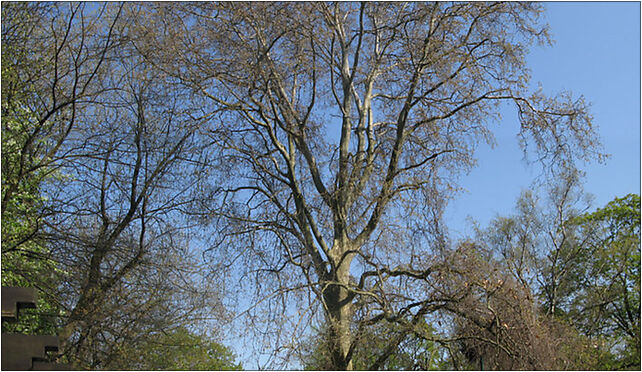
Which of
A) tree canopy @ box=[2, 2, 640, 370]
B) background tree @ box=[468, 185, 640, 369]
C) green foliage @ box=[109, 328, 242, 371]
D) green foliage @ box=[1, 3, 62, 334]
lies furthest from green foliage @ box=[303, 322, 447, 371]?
background tree @ box=[468, 185, 640, 369]

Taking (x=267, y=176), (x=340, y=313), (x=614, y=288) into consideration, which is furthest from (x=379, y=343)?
(x=614, y=288)

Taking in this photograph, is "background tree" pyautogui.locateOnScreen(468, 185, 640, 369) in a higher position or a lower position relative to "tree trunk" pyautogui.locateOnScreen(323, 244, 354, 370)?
higher

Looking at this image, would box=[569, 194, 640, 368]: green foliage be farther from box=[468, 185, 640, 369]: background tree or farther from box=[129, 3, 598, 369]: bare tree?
box=[129, 3, 598, 369]: bare tree

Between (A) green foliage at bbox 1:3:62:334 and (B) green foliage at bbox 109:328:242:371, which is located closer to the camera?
(A) green foliage at bbox 1:3:62:334

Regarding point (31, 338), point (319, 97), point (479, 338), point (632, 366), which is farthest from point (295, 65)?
point (632, 366)

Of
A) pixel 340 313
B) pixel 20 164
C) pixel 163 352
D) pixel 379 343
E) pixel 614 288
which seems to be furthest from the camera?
pixel 614 288

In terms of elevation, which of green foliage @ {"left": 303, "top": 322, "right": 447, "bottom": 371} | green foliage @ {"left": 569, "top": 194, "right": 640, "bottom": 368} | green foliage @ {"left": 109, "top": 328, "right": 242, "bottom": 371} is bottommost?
green foliage @ {"left": 303, "top": 322, "right": 447, "bottom": 371}

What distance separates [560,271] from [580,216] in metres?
2.42

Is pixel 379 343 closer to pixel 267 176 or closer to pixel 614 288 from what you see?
pixel 267 176

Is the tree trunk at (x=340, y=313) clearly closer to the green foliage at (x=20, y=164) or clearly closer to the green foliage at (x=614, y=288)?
the green foliage at (x=20, y=164)

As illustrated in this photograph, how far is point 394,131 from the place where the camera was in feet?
36.1

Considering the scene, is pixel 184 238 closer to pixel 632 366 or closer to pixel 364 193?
pixel 364 193

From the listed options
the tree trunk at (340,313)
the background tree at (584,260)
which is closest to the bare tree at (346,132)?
the tree trunk at (340,313)

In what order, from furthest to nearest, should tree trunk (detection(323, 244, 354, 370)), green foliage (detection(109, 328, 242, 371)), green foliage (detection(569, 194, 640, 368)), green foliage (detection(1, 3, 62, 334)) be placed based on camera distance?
green foliage (detection(569, 194, 640, 368))
green foliage (detection(109, 328, 242, 371))
green foliage (detection(1, 3, 62, 334))
tree trunk (detection(323, 244, 354, 370))
